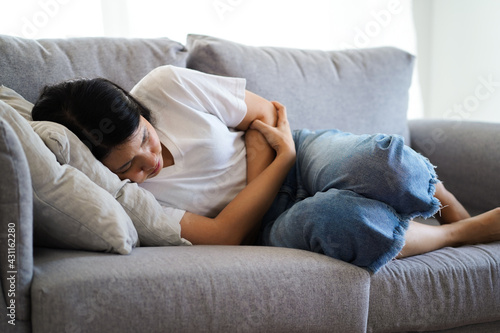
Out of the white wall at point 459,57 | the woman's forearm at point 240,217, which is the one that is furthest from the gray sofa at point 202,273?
the white wall at point 459,57

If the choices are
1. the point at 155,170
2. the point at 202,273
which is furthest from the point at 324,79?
the point at 202,273

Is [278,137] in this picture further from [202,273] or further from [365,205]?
[202,273]

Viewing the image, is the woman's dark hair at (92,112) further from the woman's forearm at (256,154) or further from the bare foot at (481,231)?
the bare foot at (481,231)

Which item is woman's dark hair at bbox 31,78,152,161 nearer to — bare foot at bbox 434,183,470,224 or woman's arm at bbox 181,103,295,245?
woman's arm at bbox 181,103,295,245

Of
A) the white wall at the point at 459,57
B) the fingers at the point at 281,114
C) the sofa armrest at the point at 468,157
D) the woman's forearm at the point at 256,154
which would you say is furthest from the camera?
the white wall at the point at 459,57

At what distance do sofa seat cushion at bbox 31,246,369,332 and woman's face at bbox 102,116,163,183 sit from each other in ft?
0.74

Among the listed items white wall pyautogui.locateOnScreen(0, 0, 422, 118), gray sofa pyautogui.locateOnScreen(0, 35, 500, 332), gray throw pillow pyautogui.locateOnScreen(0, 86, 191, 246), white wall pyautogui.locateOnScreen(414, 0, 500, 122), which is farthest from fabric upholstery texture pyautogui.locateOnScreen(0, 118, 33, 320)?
white wall pyautogui.locateOnScreen(414, 0, 500, 122)

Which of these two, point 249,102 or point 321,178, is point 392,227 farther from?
point 249,102

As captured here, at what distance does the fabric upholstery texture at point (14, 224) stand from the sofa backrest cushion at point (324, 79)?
90 cm

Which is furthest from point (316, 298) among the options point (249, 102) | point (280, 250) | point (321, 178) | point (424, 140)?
point (424, 140)

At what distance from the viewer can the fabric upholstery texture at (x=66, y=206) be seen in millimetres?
934

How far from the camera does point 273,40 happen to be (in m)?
2.46

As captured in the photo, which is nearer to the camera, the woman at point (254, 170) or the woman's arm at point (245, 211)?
the woman at point (254, 170)

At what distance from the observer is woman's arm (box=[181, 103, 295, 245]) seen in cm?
120
